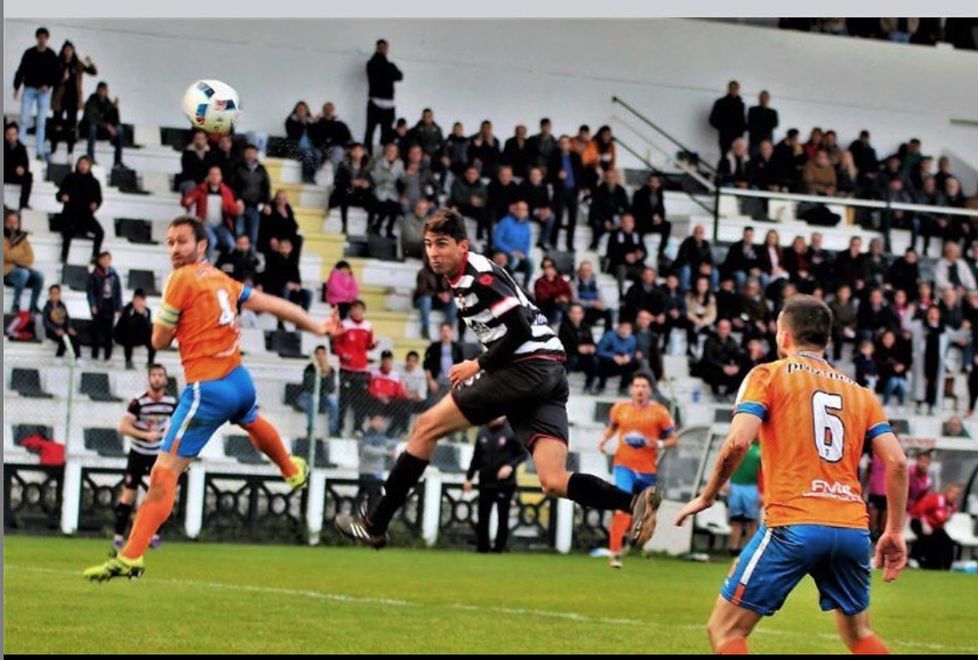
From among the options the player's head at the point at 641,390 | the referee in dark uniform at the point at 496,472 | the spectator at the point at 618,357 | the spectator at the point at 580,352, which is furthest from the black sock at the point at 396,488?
the spectator at the point at 618,357

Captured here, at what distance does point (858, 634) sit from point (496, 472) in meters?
14.6

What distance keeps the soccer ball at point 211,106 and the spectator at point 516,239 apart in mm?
15858

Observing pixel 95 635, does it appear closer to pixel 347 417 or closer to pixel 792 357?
pixel 792 357

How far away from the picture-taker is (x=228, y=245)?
88.2 ft

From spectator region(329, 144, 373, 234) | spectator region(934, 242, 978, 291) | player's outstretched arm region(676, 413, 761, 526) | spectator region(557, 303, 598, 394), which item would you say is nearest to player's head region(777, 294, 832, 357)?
player's outstretched arm region(676, 413, 761, 526)

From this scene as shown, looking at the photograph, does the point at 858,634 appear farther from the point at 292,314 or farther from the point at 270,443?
the point at 270,443

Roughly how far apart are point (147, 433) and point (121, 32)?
45.1 feet

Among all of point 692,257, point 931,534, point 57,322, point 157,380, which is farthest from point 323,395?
point 692,257

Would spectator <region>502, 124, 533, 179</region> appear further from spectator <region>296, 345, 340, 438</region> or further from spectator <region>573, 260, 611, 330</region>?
spectator <region>296, 345, 340, 438</region>

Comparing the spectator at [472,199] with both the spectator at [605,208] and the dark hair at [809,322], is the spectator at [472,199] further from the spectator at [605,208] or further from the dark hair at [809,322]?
the dark hair at [809,322]

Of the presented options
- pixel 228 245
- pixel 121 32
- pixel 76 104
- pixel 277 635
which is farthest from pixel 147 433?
pixel 121 32

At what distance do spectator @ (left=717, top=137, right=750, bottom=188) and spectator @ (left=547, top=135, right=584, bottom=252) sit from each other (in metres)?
3.18

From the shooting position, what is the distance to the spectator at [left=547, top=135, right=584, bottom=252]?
1217 inches

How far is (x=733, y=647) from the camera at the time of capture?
27.1 ft
